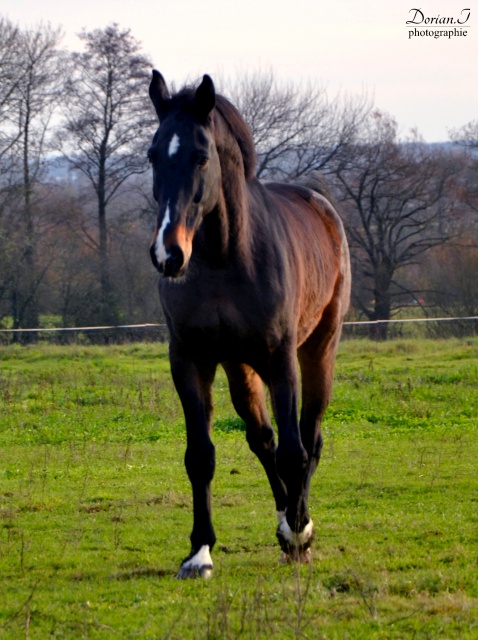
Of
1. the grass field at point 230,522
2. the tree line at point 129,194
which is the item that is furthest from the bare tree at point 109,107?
the grass field at point 230,522

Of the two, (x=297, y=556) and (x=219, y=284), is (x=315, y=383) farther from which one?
(x=219, y=284)

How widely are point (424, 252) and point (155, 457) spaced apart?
27.7 m

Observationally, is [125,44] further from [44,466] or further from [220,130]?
[220,130]

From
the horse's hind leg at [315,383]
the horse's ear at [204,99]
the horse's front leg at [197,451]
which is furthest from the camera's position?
the horse's hind leg at [315,383]

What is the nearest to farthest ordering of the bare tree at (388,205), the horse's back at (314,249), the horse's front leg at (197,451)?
1. the horse's front leg at (197,451)
2. the horse's back at (314,249)
3. the bare tree at (388,205)

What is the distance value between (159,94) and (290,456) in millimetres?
2108

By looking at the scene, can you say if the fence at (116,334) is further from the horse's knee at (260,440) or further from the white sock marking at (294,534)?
the white sock marking at (294,534)

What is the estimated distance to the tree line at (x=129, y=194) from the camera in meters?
30.6

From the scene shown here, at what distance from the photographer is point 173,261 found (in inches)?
164

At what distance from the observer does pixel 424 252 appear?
35906mm

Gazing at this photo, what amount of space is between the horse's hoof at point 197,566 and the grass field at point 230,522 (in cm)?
10

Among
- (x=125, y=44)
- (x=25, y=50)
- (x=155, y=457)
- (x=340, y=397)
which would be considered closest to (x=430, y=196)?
(x=125, y=44)

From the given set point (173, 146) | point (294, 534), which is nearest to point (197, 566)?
point (294, 534)

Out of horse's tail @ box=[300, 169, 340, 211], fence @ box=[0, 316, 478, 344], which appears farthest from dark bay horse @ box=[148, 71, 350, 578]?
fence @ box=[0, 316, 478, 344]
